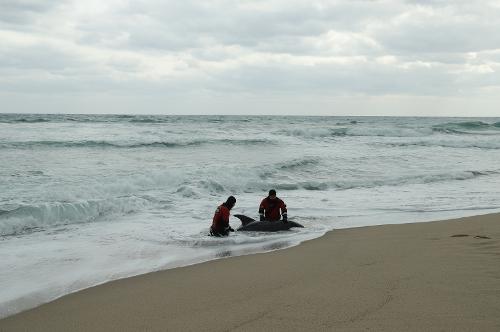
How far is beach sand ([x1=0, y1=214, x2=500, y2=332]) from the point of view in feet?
12.6

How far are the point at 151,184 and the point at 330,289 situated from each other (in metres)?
10.6

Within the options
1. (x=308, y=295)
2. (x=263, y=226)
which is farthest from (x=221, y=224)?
(x=308, y=295)

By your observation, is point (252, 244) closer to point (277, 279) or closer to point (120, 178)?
point (277, 279)

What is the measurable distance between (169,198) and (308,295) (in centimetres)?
843

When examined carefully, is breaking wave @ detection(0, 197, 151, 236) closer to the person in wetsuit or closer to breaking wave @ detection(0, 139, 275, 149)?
the person in wetsuit

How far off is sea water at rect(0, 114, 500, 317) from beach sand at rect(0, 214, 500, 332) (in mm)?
651

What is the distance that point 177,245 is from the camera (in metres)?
7.61

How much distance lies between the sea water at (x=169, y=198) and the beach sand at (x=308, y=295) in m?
0.65

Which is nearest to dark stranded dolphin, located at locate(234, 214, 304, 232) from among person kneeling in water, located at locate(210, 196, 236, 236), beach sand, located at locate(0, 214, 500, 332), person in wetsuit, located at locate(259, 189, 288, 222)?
person in wetsuit, located at locate(259, 189, 288, 222)

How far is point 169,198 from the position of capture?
12555mm

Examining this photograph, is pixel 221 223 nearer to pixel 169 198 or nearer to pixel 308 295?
pixel 308 295

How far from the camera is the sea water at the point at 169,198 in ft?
21.7

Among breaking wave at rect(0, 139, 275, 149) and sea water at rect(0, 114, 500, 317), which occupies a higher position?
breaking wave at rect(0, 139, 275, 149)

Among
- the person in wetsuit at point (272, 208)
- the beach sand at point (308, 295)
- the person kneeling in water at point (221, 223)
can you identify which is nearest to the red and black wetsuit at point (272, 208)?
the person in wetsuit at point (272, 208)
